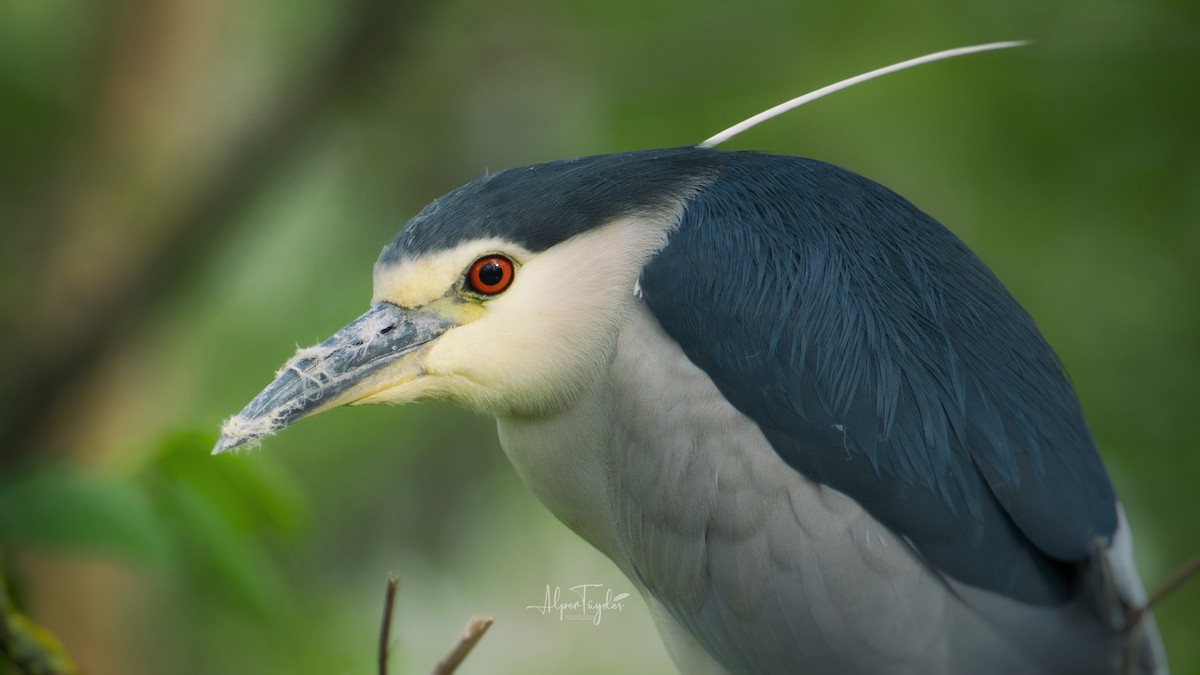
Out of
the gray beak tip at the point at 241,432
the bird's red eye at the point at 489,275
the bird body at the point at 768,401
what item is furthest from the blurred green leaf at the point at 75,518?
the bird's red eye at the point at 489,275

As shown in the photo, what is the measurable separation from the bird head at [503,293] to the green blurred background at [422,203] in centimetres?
153

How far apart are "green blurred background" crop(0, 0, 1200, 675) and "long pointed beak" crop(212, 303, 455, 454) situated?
1.51 m

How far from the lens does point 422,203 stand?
6.37 meters

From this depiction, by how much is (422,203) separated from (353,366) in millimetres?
3778

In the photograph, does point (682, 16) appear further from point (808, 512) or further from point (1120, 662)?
point (1120, 662)

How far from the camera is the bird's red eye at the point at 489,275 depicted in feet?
8.81

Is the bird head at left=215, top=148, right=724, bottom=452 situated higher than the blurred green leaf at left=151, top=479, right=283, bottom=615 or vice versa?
the bird head at left=215, top=148, right=724, bottom=452

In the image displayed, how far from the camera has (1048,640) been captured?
7.16ft

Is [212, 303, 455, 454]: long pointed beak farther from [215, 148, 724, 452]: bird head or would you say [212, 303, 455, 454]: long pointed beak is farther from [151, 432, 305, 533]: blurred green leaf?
[151, 432, 305, 533]: blurred green leaf

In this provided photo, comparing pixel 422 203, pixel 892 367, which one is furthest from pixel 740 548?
pixel 422 203

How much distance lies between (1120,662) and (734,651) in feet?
2.53

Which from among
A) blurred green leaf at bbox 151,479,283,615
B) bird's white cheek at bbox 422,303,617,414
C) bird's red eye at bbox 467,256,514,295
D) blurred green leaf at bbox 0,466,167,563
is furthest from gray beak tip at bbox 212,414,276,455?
bird's red eye at bbox 467,256,514,295

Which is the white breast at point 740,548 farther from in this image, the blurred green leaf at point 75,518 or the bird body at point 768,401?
the blurred green leaf at point 75,518

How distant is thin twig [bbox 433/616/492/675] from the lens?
1.74 m
